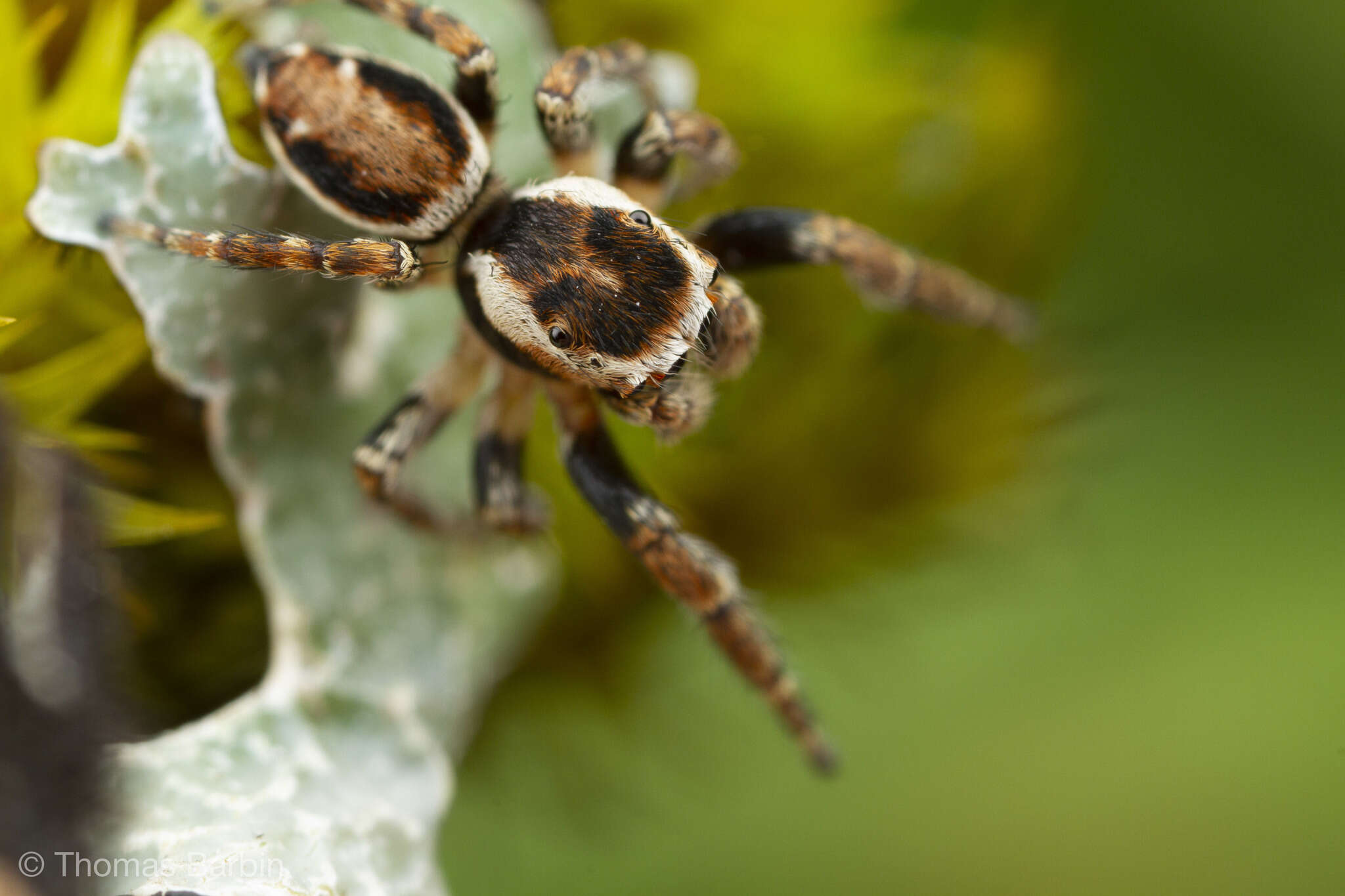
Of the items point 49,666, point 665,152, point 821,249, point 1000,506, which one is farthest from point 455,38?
point 1000,506

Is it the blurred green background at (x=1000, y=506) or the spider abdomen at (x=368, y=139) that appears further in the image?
the blurred green background at (x=1000, y=506)

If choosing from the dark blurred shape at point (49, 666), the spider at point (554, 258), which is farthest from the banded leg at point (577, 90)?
the dark blurred shape at point (49, 666)

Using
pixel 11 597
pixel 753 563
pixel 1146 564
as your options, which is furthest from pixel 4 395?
pixel 1146 564

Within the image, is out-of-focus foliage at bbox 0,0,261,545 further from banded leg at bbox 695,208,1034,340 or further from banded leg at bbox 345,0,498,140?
banded leg at bbox 695,208,1034,340

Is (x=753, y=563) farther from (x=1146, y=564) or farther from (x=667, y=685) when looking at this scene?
(x=1146, y=564)

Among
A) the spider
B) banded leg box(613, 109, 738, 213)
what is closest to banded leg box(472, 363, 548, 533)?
the spider

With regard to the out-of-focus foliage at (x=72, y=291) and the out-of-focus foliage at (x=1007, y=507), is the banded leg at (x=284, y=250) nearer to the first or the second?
the out-of-focus foliage at (x=72, y=291)
